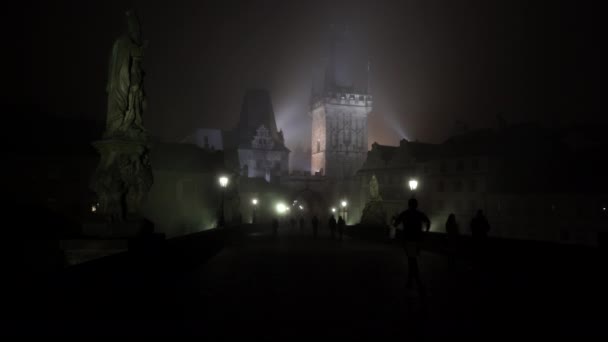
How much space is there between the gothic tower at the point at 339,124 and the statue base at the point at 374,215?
69222mm

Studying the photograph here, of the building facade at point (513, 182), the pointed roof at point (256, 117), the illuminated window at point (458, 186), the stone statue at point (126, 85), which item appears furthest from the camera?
the pointed roof at point (256, 117)

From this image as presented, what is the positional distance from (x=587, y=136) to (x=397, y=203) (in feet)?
84.1

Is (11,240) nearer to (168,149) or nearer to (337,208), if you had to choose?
(168,149)

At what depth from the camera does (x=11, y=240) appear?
33812 millimetres

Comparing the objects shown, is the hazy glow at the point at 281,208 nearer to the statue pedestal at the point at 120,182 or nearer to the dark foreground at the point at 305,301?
the dark foreground at the point at 305,301

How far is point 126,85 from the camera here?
499 inches

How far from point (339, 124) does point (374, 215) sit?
7859 cm

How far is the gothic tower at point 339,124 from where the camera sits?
11456 centimetres

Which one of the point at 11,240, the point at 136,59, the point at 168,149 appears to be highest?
the point at 168,149

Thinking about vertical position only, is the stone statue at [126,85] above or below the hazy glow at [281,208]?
above

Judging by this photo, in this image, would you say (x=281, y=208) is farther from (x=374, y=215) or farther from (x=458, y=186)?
(x=374, y=215)

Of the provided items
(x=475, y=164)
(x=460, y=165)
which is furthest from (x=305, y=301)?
(x=460, y=165)

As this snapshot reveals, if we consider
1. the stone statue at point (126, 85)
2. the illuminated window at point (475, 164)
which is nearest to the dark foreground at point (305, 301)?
the stone statue at point (126, 85)

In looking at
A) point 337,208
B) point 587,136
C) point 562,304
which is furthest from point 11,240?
point 337,208
